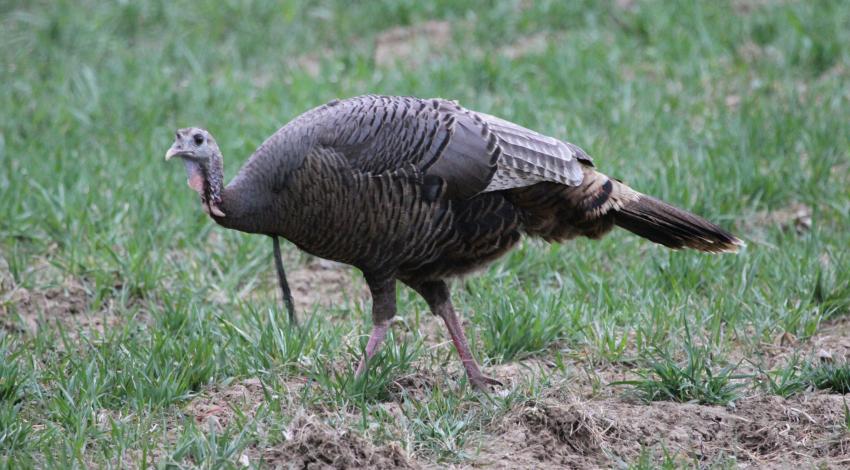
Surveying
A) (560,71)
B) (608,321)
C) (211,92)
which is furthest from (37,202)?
(560,71)

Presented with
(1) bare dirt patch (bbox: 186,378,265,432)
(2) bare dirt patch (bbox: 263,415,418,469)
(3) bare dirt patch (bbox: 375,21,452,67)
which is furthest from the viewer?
(3) bare dirt patch (bbox: 375,21,452,67)

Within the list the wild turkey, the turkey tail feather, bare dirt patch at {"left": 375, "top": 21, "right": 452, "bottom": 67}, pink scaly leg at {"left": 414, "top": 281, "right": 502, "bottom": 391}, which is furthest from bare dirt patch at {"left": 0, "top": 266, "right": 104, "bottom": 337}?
bare dirt patch at {"left": 375, "top": 21, "right": 452, "bottom": 67}

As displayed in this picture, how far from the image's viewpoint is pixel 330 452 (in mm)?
3906

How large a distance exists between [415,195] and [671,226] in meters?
1.21

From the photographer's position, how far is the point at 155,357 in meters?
4.64

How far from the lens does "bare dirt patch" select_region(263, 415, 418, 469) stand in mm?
3904

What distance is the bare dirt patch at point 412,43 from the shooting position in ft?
29.3

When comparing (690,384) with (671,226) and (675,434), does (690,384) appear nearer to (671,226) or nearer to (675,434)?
(675,434)

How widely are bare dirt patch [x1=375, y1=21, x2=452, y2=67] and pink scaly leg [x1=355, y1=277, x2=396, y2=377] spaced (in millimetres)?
4152

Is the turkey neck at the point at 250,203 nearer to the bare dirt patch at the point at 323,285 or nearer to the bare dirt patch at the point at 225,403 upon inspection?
the bare dirt patch at the point at 225,403

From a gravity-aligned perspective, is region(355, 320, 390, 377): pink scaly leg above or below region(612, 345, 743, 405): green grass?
above

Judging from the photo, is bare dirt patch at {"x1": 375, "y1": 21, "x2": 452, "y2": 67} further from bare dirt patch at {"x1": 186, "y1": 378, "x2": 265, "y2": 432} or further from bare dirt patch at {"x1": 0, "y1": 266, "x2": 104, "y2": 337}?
bare dirt patch at {"x1": 186, "y1": 378, "x2": 265, "y2": 432}

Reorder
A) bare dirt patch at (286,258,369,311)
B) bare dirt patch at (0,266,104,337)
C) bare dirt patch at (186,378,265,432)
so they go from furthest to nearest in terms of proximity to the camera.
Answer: bare dirt patch at (286,258,369,311), bare dirt patch at (0,266,104,337), bare dirt patch at (186,378,265,432)

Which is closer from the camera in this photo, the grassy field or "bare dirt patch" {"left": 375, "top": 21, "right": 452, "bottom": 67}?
the grassy field
